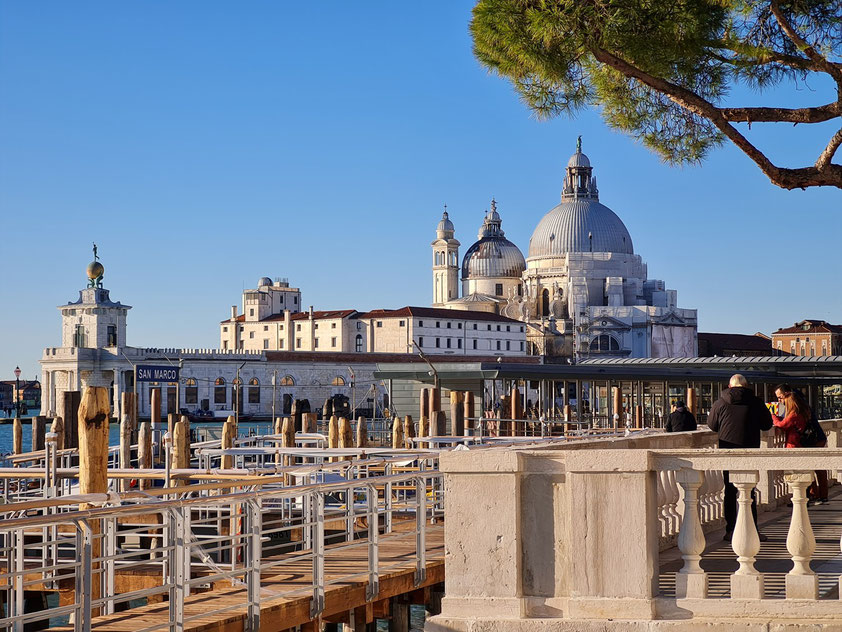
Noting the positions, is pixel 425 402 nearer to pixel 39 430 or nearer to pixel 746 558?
pixel 39 430

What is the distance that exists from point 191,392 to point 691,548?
89659 mm

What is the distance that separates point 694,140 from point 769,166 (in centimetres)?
168

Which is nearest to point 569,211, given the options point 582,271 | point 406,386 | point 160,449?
point 582,271

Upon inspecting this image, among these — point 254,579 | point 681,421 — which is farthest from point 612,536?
point 681,421

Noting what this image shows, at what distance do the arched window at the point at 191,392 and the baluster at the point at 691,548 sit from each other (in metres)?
89.0

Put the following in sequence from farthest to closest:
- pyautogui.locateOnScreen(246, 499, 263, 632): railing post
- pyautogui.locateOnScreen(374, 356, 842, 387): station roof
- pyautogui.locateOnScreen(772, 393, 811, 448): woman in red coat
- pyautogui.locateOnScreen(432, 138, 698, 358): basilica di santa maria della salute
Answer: pyautogui.locateOnScreen(432, 138, 698, 358): basilica di santa maria della salute < pyautogui.locateOnScreen(374, 356, 842, 387): station roof < pyautogui.locateOnScreen(772, 393, 811, 448): woman in red coat < pyautogui.locateOnScreen(246, 499, 263, 632): railing post

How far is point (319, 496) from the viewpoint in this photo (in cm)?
796

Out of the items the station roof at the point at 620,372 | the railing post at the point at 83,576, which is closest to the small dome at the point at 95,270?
the station roof at the point at 620,372

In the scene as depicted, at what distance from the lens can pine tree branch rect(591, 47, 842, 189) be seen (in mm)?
9570

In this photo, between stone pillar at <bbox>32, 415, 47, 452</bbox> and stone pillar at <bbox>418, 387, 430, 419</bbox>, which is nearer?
stone pillar at <bbox>32, 415, 47, 452</bbox>

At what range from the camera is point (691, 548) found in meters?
5.54

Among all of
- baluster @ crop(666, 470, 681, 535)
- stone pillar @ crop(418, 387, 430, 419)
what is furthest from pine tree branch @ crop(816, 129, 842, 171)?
stone pillar @ crop(418, 387, 430, 419)

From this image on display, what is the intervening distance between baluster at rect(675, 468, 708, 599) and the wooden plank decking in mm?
2625

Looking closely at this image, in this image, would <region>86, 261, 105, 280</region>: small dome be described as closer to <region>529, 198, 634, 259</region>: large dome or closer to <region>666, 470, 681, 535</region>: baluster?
<region>529, 198, 634, 259</region>: large dome
